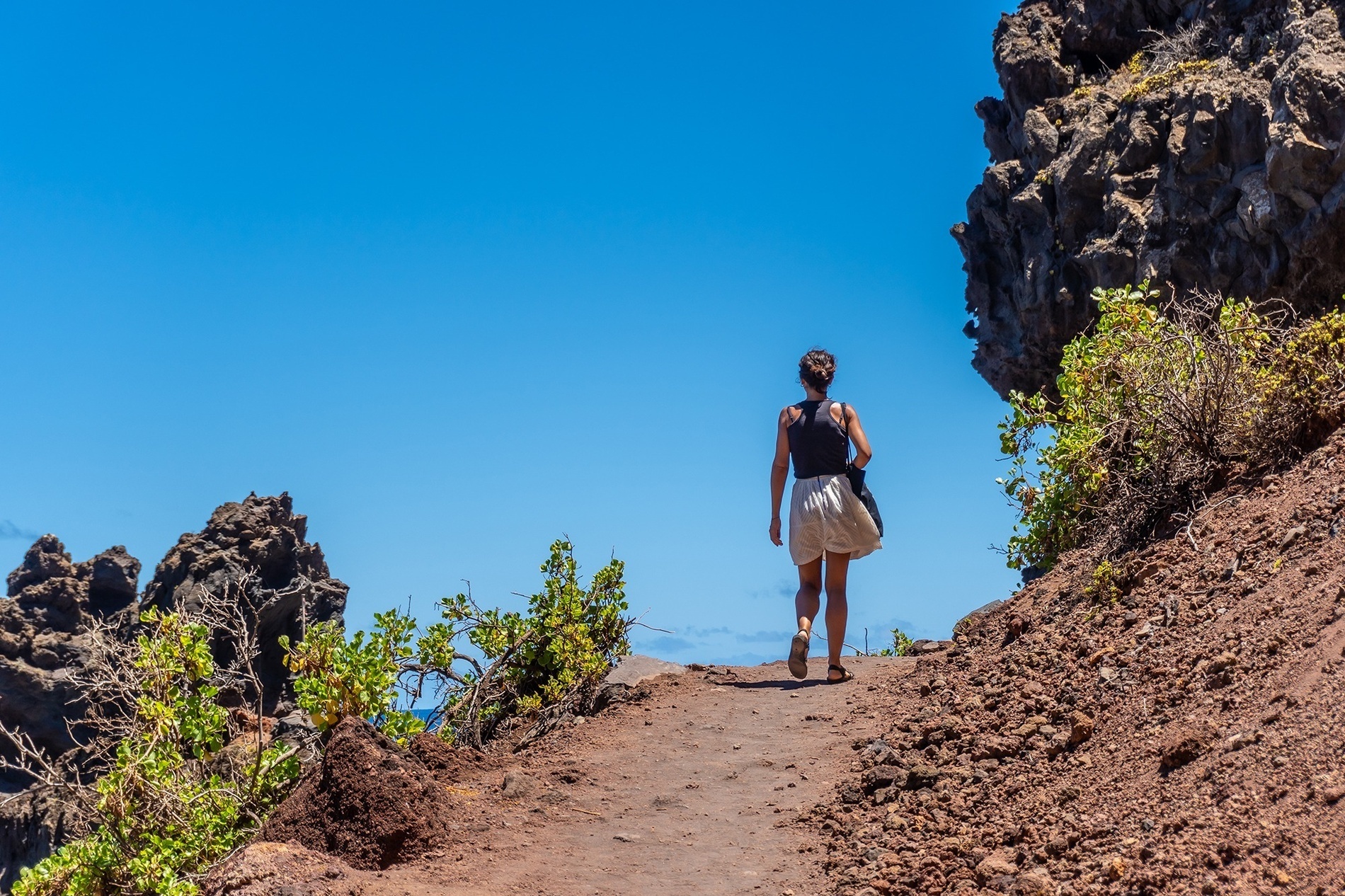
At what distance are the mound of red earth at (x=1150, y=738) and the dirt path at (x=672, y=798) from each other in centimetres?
29

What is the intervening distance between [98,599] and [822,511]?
27682 millimetres

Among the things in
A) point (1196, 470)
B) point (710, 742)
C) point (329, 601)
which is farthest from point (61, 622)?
point (1196, 470)

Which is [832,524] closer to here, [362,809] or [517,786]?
[517,786]

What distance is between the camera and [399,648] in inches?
277

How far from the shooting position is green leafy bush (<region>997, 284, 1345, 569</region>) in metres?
6.27

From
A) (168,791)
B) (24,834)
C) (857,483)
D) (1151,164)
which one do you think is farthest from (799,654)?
(24,834)

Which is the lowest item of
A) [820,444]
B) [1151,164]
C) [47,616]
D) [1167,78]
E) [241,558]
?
[820,444]

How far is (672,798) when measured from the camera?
586 cm

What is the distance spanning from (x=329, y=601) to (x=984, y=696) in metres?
26.2

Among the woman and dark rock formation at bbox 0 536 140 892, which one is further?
dark rock formation at bbox 0 536 140 892

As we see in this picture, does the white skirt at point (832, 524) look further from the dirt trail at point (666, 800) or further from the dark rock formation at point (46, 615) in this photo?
the dark rock formation at point (46, 615)

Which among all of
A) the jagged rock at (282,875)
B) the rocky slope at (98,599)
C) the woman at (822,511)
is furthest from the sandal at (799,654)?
the rocky slope at (98,599)

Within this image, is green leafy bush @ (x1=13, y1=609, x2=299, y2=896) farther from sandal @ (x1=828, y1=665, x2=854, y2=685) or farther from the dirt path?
sandal @ (x1=828, y1=665, x2=854, y2=685)

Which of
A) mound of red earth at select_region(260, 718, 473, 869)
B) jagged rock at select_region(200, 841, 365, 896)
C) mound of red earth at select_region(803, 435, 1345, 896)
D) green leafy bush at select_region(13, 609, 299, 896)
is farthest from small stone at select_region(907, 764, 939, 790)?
green leafy bush at select_region(13, 609, 299, 896)
